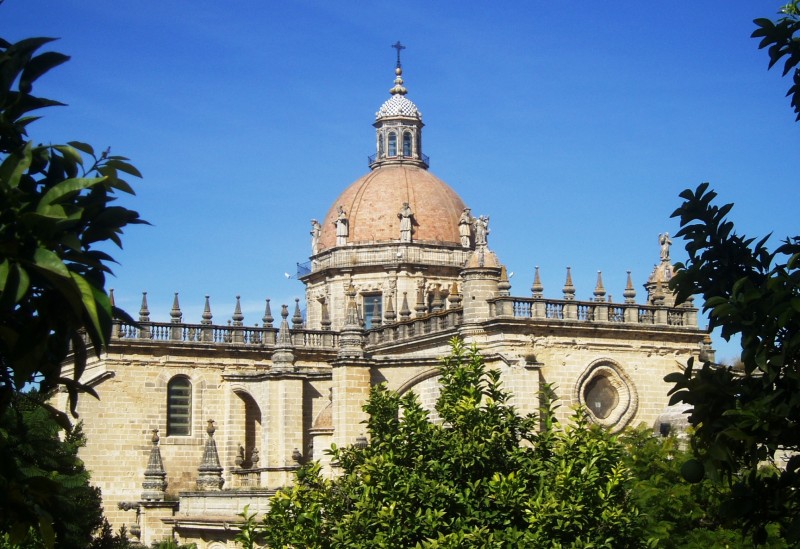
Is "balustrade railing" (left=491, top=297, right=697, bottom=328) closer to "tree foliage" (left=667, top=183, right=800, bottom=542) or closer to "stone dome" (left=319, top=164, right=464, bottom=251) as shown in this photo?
"stone dome" (left=319, top=164, right=464, bottom=251)

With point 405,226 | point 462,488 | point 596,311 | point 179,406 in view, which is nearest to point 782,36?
point 462,488

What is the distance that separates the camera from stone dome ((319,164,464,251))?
181ft

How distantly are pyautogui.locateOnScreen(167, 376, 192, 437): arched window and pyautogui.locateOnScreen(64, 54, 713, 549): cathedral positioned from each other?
0.05 meters

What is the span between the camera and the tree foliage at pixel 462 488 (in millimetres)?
18188

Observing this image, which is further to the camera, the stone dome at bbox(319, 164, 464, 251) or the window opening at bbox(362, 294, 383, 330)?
the stone dome at bbox(319, 164, 464, 251)

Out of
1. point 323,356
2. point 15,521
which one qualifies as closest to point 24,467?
point 323,356

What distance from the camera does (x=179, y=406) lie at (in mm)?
43594

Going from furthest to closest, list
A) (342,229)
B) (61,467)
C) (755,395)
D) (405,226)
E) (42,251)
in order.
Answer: (342,229) < (405,226) < (61,467) < (755,395) < (42,251)

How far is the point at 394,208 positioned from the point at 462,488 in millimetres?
37132

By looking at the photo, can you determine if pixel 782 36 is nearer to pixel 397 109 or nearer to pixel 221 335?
pixel 221 335

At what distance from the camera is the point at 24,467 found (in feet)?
93.1

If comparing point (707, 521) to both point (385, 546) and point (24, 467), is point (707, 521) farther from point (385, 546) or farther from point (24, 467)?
point (24, 467)

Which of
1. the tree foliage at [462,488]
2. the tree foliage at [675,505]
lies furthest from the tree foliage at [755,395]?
the tree foliage at [675,505]

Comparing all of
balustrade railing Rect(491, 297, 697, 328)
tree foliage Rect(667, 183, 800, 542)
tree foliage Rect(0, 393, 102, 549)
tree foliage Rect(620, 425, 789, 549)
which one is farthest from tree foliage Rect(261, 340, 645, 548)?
balustrade railing Rect(491, 297, 697, 328)
